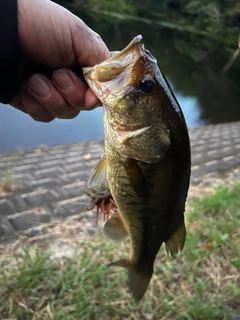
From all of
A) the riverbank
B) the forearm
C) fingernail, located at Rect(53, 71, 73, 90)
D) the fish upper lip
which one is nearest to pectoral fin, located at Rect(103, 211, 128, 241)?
the fish upper lip

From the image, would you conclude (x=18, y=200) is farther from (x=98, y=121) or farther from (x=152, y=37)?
(x=152, y=37)

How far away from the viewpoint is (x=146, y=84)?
1480mm

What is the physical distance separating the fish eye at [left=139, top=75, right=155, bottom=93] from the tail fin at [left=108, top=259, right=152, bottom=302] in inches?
33.9

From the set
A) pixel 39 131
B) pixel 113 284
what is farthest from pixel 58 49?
pixel 39 131

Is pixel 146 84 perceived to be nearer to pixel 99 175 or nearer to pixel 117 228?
pixel 99 175

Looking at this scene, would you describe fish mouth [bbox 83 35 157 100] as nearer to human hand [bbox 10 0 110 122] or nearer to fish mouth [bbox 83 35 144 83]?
fish mouth [bbox 83 35 144 83]

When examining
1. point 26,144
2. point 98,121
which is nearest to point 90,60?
point 26,144

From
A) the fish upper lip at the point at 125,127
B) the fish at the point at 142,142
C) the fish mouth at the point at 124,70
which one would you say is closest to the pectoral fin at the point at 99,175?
the fish at the point at 142,142

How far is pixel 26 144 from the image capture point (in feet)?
28.8

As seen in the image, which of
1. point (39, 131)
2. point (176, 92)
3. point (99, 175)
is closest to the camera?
point (99, 175)

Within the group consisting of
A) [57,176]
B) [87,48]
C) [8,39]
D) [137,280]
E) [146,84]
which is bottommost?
[57,176]

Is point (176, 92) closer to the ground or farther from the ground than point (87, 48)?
closer to the ground

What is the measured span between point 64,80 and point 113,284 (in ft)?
5.07

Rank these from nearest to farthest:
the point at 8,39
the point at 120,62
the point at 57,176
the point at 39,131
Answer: the point at 120,62
the point at 8,39
the point at 57,176
the point at 39,131
